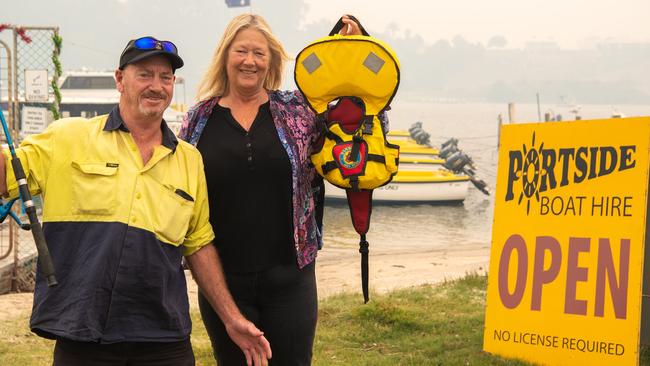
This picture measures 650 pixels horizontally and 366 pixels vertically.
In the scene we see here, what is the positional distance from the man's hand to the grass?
2785 mm

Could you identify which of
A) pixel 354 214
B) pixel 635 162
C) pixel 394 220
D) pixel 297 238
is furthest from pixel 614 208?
pixel 394 220

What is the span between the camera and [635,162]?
5371mm

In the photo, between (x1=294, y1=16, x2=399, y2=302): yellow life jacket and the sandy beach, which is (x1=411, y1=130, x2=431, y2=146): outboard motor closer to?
the sandy beach

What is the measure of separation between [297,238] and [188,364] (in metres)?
0.75

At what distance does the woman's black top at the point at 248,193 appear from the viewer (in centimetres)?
333

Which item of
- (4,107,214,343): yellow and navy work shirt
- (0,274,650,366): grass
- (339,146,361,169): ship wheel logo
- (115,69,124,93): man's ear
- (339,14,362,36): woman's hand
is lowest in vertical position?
(0,274,650,366): grass

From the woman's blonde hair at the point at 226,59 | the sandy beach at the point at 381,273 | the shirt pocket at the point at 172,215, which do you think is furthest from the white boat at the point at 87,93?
the shirt pocket at the point at 172,215

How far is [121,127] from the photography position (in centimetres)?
287

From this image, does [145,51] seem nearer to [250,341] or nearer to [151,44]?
[151,44]

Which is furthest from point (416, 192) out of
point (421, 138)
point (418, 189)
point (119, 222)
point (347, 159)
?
point (119, 222)

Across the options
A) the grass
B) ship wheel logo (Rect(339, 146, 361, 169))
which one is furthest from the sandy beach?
ship wheel logo (Rect(339, 146, 361, 169))

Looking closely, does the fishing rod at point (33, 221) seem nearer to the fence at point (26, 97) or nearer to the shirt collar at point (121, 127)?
the shirt collar at point (121, 127)

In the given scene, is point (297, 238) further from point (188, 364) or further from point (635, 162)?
point (635, 162)

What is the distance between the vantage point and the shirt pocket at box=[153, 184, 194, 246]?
283 cm
